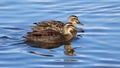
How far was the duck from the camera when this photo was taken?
16.0 metres

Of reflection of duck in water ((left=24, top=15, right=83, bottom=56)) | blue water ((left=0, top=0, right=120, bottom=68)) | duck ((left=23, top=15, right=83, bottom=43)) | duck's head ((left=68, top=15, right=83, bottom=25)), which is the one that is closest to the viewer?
blue water ((left=0, top=0, right=120, bottom=68))

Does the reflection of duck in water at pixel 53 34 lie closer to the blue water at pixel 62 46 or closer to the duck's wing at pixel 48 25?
the duck's wing at pixel 48 25

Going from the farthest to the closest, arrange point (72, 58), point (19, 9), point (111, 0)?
point (111, 0) < point (19, 9) < point (72, 58)

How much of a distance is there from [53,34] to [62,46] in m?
0.71

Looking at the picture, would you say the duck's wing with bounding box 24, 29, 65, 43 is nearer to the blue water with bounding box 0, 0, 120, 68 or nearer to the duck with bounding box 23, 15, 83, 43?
the duck with bounding box 23, 15, 83, 43

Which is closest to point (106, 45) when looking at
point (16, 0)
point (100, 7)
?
point (100, 7)

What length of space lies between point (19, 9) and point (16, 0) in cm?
125

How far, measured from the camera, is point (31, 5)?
1969 cm

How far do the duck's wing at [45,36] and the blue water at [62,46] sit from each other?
1.06 feet

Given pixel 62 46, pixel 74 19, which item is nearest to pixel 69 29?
pixel 74 19

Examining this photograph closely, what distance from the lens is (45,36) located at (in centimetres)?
1609

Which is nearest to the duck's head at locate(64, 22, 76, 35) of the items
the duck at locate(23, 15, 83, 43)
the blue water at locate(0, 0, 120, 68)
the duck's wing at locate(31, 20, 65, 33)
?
the duck at locate(23, 15, 83, 43)

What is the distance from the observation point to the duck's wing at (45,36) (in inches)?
627

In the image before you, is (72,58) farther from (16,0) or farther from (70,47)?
(16,0)
